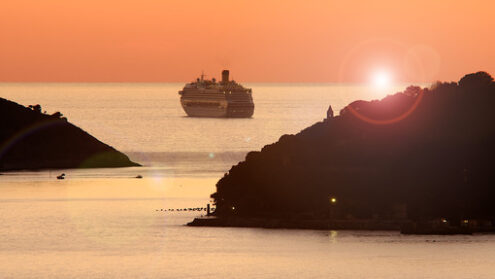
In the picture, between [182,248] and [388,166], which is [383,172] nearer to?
[388,166]

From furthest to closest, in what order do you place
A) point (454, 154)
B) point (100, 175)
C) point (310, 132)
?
point (100, 175) → point (310, 132) → point (454, 154)

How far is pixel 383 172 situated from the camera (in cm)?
12475

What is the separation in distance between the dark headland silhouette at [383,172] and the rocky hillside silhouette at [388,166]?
0.09m

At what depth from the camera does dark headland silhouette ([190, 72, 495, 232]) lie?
121 metres

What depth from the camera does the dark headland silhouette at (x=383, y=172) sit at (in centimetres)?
12062

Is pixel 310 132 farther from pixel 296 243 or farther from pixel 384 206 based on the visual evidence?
pixel 296 243

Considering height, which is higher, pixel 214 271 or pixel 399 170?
pixel 399 170

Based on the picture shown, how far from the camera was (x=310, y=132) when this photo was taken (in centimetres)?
13762

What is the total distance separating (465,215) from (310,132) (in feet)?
75.0

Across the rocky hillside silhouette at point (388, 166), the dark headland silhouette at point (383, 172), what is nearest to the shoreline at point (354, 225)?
the dark headland silhouette at point (383, 172)

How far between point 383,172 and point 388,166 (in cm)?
113

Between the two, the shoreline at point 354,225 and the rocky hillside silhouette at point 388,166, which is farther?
the rocky hillside silhouette at point 388,166

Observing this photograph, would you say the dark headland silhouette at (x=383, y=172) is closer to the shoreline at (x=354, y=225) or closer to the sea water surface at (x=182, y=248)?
the shoreline at (x=354, y=225)

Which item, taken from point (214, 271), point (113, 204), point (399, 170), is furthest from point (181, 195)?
point (214, 271)
